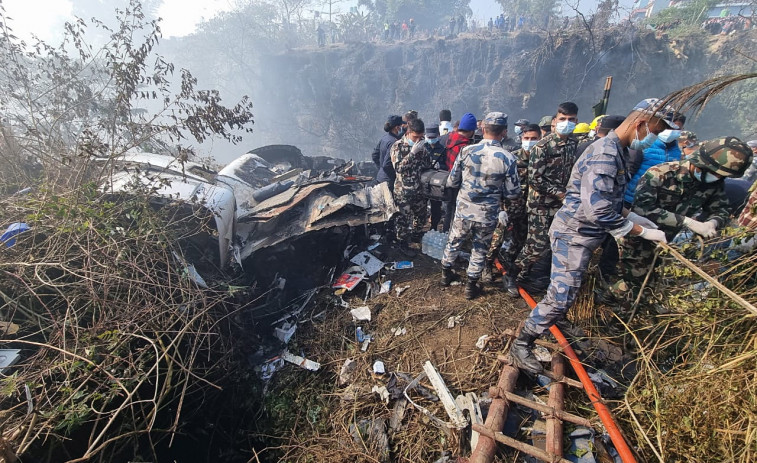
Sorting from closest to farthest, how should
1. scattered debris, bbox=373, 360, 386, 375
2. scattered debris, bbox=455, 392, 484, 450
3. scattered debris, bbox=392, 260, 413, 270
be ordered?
scattered debris, bbox=455, 392, 484, 450
scattered debris, bbox=373, 360, 386, 375
scattered debris, bbox=392, 260, 413, 270

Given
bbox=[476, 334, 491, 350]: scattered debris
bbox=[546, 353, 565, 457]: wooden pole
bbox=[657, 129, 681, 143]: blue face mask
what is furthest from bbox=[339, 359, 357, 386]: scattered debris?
bbox=[657, 129, 681, 143]: blue face mask

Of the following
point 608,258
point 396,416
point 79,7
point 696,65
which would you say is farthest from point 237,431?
point 79,7

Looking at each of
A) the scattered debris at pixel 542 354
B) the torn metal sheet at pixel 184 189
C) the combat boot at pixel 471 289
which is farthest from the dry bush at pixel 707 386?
the torn metal sheet at pixel 184 189

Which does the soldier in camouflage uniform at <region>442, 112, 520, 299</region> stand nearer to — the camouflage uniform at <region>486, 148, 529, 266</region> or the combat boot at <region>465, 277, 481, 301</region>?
the combat boot at <region>465, 277, 481, 301</region>

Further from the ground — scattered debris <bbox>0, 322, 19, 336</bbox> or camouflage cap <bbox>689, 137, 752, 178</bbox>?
camouflage cap <bbox>689, 137, 752, 178</bbox>

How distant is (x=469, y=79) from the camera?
18.0m

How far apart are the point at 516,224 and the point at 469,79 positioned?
55.1ft

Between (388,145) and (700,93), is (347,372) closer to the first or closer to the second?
(700,93)

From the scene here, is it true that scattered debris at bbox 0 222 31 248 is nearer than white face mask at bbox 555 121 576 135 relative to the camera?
Yes

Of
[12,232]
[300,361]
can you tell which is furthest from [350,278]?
[12,232]

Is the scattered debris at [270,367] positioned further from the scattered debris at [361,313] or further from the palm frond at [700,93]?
the palm frond at [700,93]

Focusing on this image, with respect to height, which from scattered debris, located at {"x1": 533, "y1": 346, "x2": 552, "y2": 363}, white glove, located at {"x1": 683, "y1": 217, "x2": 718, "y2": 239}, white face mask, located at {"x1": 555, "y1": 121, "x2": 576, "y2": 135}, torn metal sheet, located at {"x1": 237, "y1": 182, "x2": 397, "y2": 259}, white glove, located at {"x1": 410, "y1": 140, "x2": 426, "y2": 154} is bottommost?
scattered debris, located at {"x1": 533, "y1": 346, "x2": 552, "y2": 363}

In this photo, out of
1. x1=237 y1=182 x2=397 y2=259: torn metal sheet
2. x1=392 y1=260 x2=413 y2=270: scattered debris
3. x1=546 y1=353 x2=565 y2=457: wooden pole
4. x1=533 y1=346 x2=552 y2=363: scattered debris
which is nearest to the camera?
x1=546 y1=353 x2=565 y2=457: wooden pole

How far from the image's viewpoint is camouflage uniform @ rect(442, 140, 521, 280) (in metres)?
3.25
